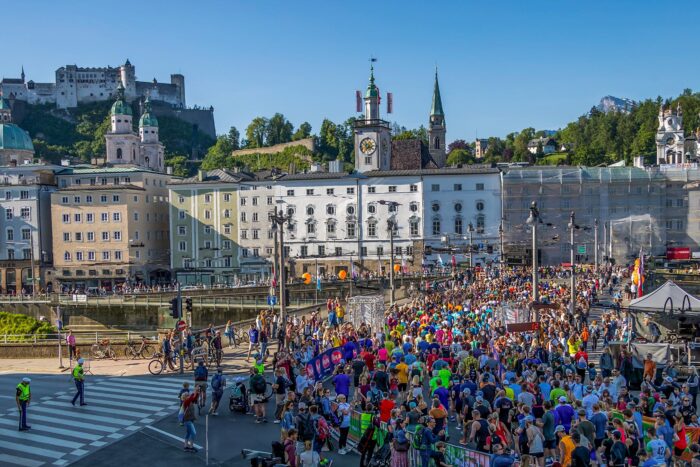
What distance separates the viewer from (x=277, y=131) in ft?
547

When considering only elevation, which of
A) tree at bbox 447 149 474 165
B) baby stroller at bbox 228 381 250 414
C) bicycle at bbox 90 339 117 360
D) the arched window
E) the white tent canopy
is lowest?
bicycle at bbox 90 339 117 360

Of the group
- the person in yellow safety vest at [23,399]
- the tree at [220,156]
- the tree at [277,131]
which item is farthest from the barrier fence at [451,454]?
the tree at [277,131]

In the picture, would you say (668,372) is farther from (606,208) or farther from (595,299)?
(606,208)

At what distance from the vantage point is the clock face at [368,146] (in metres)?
91.8

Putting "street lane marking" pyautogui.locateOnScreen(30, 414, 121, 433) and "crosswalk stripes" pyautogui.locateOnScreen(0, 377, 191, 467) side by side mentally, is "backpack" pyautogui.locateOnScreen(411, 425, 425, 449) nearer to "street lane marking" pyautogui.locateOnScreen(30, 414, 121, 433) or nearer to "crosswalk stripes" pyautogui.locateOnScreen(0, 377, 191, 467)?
"crosswalk stripes" pyautogui.locateOnScreen(0, 377, 191, 467)

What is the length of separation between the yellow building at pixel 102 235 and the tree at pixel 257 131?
78185 mm

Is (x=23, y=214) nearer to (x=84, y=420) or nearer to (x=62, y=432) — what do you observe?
(x=84, y=420)

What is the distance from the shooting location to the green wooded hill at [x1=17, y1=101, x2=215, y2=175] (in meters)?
169

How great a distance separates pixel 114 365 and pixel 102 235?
58.2 m

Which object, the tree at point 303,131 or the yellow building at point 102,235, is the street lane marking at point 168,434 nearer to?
the yellow building at point 102,235

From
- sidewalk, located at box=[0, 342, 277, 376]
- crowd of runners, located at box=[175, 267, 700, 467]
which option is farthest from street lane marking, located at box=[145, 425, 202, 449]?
sidewalk, located at box=[0, 342, 277, 376]

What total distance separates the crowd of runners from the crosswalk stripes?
3.73 m

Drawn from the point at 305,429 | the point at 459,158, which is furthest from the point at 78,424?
the point at 459,158

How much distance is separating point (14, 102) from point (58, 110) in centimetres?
987
